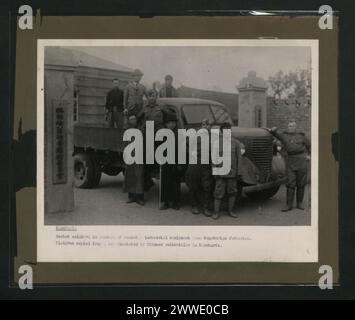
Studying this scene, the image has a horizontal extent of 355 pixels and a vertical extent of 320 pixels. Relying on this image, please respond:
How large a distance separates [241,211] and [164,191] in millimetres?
419

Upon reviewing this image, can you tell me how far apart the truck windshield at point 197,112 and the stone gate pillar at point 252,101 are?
16 cm

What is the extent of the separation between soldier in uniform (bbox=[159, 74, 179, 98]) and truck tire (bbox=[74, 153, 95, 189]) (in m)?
0.52

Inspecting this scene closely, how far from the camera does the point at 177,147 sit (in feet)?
8.59

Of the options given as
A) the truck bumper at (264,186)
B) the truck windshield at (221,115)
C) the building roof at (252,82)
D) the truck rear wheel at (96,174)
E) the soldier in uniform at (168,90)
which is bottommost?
the truck bumper at (264,186)

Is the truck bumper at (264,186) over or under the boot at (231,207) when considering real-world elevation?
over

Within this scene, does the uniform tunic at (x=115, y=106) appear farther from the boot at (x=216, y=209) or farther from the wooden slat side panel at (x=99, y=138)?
the boot at (x=216, y=209)

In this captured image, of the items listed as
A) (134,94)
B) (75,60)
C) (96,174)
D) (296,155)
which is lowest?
(96,174)

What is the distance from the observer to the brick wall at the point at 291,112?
2619 millimetres

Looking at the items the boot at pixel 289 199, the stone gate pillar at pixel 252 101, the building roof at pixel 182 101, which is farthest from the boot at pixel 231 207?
the building roof at pixel 182 101

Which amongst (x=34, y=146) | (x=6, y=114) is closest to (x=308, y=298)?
(x=34, y=146)

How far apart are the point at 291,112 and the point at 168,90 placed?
2.16 ft

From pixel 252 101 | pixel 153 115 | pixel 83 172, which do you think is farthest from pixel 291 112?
pixel 83 172

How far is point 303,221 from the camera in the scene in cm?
262

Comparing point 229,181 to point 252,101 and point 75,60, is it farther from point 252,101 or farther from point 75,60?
point 75,60
